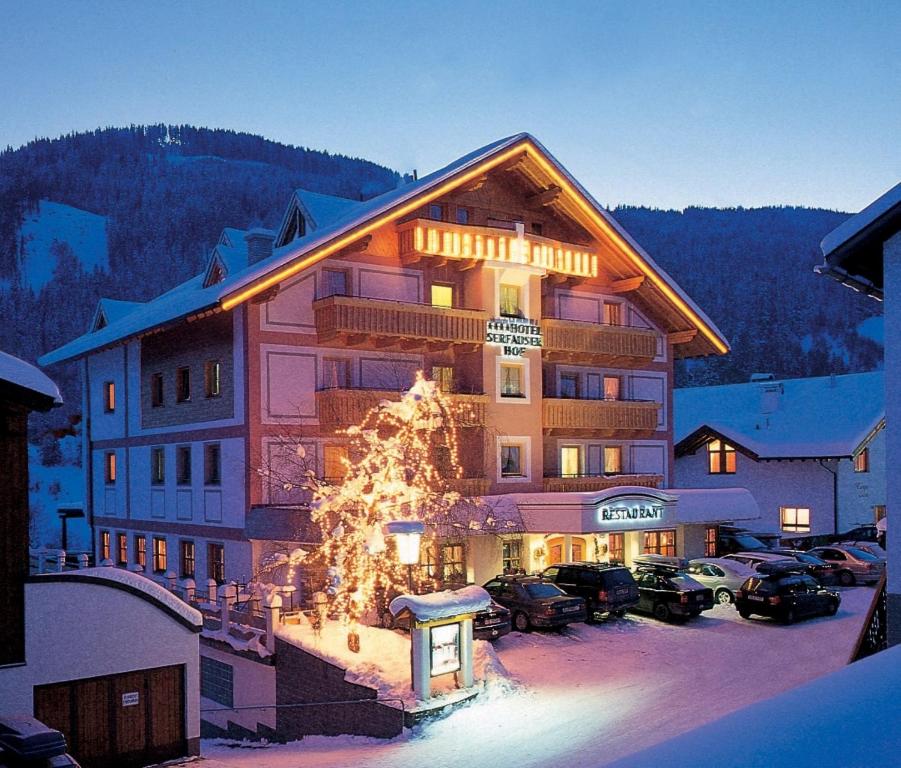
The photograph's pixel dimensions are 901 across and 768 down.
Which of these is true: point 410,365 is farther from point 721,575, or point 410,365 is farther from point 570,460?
point 721,575

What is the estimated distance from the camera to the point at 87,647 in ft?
62.3

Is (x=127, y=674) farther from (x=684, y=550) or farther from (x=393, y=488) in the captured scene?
(x=684, y=550)

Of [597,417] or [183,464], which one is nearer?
[183,464]

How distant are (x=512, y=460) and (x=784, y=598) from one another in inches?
452

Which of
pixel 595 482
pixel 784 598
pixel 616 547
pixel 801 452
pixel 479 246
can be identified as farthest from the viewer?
pixel 801 452

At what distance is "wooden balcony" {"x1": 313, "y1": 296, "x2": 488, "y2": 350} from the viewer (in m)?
31.2

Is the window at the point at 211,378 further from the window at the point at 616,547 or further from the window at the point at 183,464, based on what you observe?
the window at the point at 616,547

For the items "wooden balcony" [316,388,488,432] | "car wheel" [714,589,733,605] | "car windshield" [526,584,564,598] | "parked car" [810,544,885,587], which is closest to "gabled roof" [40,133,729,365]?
"wooden balcony" [316,388,488,432]

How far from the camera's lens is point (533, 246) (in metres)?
35.8

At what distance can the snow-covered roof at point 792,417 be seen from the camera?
159 feet

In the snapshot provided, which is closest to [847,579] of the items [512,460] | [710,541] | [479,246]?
[710,541]

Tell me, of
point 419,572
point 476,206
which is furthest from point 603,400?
point 419,572

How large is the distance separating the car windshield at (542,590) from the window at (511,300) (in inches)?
471

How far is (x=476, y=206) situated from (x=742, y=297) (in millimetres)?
153559
